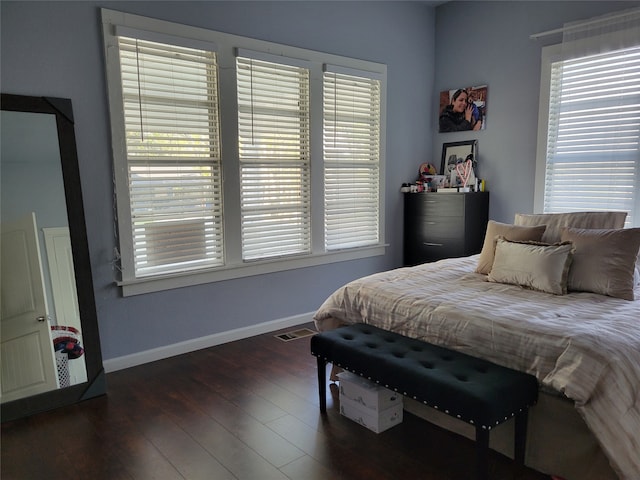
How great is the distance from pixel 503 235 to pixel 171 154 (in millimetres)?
2344

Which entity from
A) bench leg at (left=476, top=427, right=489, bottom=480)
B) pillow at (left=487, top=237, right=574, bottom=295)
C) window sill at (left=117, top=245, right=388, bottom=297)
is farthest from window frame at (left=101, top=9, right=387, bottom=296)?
bench leg at (left=476, top=427, right=489, bottom=480)

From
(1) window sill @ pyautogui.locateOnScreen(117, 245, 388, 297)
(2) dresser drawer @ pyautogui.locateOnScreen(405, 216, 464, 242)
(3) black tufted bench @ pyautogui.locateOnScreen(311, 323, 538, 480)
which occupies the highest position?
(2) dresser drawer @ pyautogui.locateOnScreen(405, 216, 464, 242)

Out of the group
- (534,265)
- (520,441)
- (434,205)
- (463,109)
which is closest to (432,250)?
(434,205)

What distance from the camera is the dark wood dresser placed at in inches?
171

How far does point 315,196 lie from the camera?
161 inches

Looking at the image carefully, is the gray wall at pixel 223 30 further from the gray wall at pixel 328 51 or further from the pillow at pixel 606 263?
the pillow at pixel 606 263

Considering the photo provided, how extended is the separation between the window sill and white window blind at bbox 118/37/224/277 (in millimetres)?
66

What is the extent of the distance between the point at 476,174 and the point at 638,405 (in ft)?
10.5

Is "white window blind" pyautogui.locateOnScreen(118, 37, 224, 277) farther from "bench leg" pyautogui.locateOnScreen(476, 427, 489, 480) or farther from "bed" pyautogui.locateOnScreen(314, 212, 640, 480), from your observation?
"bench leg" pyautogui.locateOnScreen(476, 427, 489, 480)

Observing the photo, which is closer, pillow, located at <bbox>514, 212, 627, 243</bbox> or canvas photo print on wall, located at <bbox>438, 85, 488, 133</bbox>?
pillow, located at <bbox>514, 212, 627, 243</bbox>

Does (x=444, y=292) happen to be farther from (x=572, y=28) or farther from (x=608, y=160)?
(x=572, y=28)

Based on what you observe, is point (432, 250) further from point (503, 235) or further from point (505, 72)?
Result: point (505, 72)

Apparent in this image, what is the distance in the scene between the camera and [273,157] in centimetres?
380

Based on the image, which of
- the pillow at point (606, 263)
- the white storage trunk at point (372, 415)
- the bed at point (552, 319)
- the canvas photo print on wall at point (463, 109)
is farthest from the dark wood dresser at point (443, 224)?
the white storage trunk at point (372, 415)
